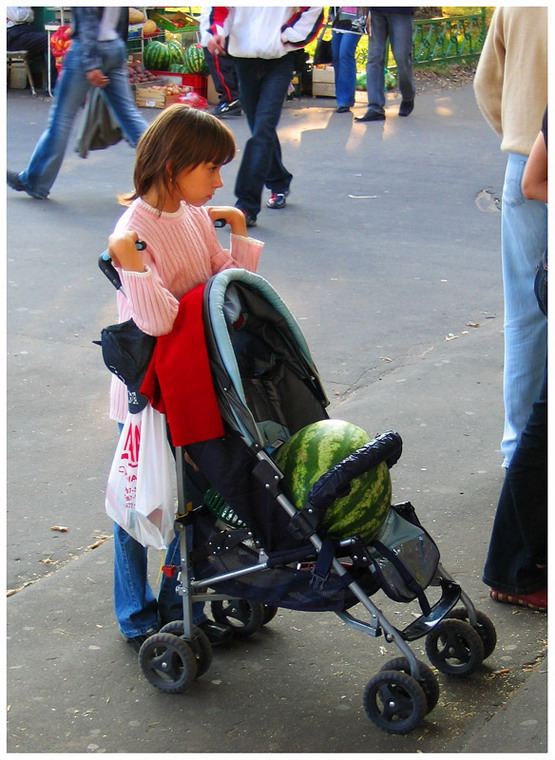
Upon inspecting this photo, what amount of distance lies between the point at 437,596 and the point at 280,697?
862 mm

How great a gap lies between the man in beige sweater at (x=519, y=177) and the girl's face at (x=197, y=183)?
4.75 ft

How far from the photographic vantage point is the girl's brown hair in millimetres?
3178

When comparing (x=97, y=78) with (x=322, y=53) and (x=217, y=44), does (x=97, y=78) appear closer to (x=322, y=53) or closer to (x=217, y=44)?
(x=217, y=44)

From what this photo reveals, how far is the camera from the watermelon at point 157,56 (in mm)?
14312

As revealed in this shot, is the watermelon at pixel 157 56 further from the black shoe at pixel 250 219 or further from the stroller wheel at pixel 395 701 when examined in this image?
the stroller wheel at pixel 395 701

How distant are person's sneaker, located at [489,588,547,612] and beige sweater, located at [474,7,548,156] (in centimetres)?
169

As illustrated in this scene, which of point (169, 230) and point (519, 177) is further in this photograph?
point (519, 177)

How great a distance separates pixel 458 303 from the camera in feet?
23.4

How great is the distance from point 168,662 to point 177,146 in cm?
162

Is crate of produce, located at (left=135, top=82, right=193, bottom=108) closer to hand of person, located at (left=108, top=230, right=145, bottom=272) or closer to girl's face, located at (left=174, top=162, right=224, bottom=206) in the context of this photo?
girl's face, located at (left=174, top=162, right=224, bottom=206)

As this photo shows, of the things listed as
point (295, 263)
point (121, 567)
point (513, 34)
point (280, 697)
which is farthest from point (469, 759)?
point (295, 263)

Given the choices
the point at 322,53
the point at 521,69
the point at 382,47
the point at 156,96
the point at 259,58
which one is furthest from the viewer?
the point at 322,53

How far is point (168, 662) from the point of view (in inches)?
131

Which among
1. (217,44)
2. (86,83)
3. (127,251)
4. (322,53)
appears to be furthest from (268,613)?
(322,53)
